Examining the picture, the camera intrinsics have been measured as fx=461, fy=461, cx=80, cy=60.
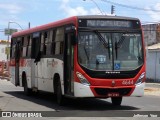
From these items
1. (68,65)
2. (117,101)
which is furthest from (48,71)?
(117,101)

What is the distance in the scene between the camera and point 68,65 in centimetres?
1670

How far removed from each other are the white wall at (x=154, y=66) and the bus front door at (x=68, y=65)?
110 ft

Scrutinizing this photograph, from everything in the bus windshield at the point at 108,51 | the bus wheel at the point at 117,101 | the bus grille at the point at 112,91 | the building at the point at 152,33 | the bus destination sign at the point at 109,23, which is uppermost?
the building at the point at 152,33

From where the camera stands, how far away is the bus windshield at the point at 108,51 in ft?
52.3

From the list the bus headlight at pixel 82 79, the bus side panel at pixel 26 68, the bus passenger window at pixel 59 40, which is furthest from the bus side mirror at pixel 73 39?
the bus side panel at pixel 26 68

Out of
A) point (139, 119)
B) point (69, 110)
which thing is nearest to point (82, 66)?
point (69, 110)

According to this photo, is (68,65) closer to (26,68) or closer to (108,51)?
(108,51)

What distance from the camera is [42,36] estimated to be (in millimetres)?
20281

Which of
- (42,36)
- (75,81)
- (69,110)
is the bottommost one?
(69,110)

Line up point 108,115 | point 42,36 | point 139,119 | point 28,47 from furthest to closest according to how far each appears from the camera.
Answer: point 28,47 → point 42,36 → point 108,115 → point 139,119

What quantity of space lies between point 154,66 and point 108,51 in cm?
3497

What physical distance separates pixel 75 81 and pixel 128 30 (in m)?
2.68

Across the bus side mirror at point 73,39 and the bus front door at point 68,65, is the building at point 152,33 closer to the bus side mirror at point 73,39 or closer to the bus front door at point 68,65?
the bus front door at point 68,65

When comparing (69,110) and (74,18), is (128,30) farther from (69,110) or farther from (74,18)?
(69,110)
